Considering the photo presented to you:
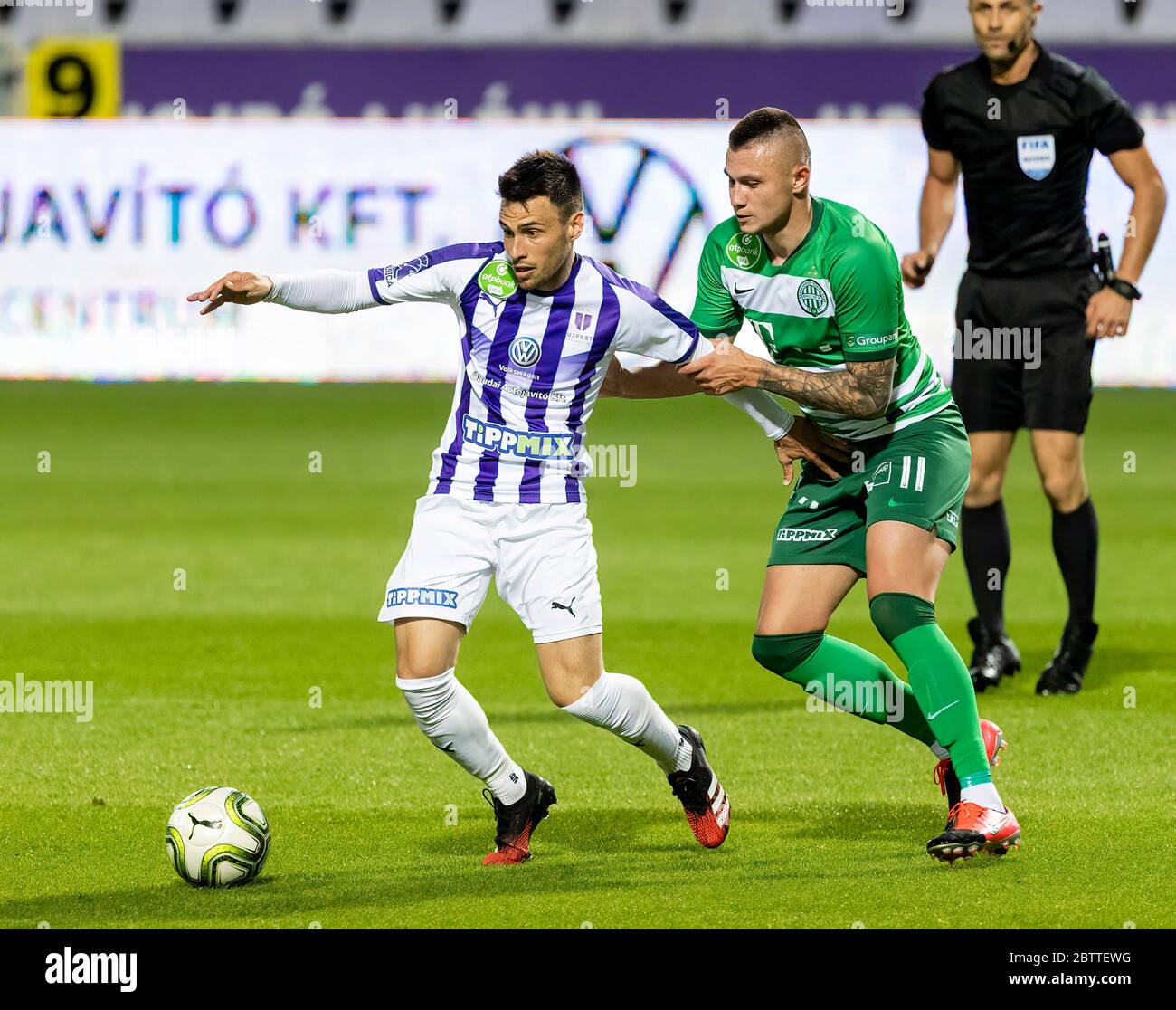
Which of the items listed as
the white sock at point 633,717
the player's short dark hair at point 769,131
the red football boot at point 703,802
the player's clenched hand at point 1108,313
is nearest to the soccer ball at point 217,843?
the white sock at point 633,717

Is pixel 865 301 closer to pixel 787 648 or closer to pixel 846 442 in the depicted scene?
pixel 846 442

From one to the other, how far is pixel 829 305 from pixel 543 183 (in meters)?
0.87

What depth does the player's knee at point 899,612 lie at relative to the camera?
5090mm

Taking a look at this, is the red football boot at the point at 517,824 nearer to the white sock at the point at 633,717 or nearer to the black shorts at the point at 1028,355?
the white sock at the point at 633,717

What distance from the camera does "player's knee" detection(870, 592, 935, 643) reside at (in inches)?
200

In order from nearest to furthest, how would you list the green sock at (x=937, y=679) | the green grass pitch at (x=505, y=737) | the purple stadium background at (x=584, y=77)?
the green grass pitch at (x=505, y=737), the green sock at (x=937, y=679), the purple stadium background at (x=584, y=77)

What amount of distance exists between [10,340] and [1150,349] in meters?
11.0

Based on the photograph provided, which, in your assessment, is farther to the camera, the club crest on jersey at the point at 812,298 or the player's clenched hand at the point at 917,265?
the player's clenched hand at the point at 917,265

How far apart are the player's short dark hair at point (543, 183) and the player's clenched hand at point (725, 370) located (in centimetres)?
53

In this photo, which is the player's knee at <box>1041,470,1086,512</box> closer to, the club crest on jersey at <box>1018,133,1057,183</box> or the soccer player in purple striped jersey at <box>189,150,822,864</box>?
the club crest on jersey at <box>1018,133,1057,183</box>

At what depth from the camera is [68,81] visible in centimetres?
2094

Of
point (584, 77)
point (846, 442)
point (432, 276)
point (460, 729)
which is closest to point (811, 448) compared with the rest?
point (846, 442)

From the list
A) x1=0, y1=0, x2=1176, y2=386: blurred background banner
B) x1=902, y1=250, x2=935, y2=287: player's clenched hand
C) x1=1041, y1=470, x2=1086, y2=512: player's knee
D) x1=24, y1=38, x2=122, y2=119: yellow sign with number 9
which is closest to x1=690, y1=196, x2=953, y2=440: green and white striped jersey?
x1=902, y1=250, x2=935, y2=287: player's clenched hand

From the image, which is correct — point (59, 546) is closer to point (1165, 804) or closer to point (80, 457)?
point (80, 457)
